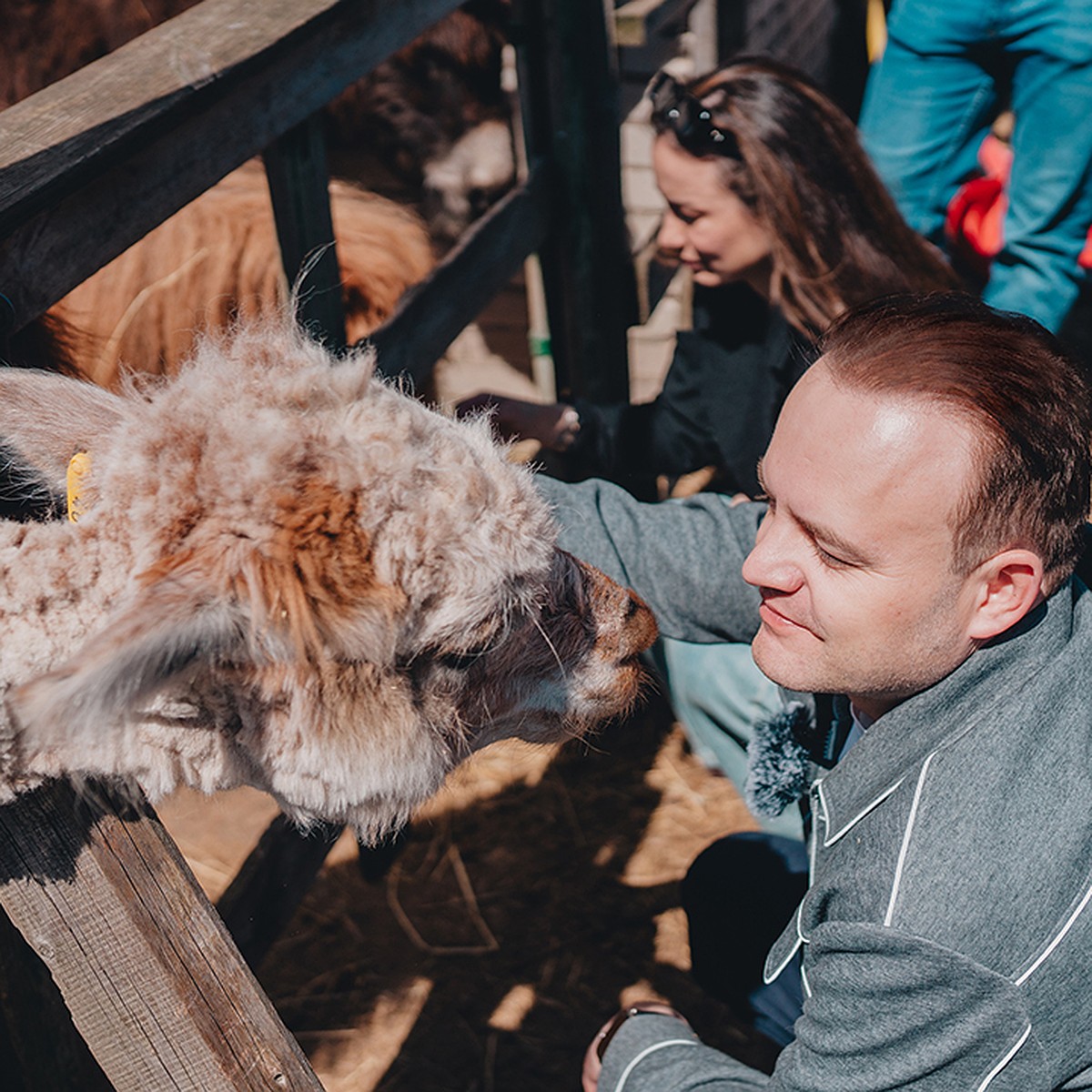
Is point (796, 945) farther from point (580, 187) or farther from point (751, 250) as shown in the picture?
point (580, 187)

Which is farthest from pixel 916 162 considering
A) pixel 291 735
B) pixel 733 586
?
pixel 291 735

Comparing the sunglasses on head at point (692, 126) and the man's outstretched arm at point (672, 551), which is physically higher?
the sunglasses on head at point (692, 126)

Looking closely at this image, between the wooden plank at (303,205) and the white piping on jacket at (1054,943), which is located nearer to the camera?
the white piping on jacket at (1054,943)

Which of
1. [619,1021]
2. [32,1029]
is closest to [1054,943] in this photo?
[619,1021]

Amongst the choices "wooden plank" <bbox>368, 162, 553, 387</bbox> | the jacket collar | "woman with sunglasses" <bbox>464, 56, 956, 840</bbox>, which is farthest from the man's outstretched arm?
the jacket collar

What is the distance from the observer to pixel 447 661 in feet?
5.00

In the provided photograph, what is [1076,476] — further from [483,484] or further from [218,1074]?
[218,1074]

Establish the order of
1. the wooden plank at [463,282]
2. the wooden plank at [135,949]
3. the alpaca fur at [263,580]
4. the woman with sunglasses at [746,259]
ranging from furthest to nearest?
the woman with sunglasses at [746,259], the wooden plank at [463,282], the wooden plank at [135,949], the alpaca fur at [263,580]

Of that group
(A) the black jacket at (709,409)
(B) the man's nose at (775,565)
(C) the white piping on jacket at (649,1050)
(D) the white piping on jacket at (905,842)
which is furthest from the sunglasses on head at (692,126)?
(C) the white piping on jacket at (649,1050)

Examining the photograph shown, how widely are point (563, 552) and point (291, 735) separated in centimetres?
61

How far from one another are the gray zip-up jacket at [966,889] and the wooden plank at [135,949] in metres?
0.70

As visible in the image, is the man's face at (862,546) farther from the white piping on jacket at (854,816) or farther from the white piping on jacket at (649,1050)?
the white piping on jacket at (649,1050)

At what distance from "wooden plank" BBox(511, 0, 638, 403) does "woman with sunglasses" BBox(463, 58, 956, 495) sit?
554mm

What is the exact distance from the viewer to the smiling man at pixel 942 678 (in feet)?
4.47
